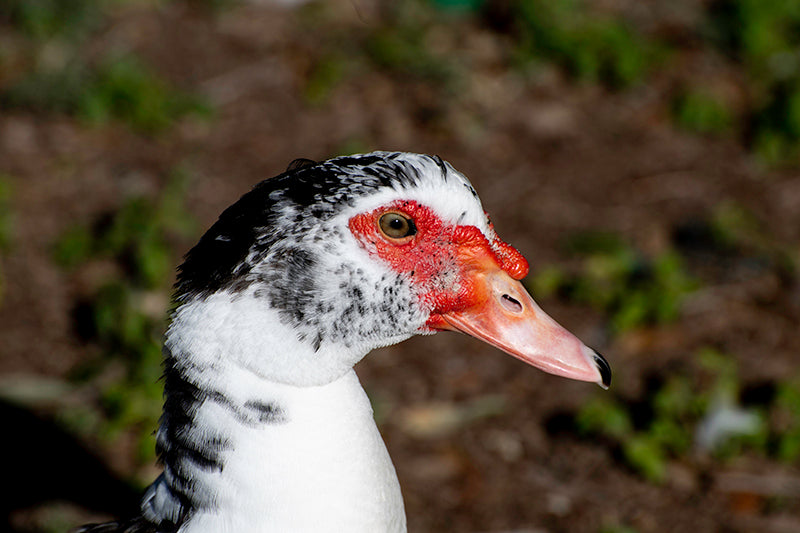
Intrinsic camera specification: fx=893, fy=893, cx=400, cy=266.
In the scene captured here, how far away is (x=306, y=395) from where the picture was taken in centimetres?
161

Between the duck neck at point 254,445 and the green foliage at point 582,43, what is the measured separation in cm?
332

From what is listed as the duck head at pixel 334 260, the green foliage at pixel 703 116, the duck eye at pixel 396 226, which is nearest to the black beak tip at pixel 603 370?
the duck head at pixel 334 260

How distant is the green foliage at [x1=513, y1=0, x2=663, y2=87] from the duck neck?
3.32m

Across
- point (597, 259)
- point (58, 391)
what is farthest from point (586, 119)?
point (58, 391)

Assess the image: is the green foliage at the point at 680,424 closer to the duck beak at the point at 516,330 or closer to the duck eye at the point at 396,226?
the duck beak at the point at 516,330

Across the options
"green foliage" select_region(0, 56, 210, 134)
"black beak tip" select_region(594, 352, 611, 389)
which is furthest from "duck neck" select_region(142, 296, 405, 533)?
"green foliage" select_region(0, 56, 210, 134)

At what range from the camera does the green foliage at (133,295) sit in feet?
9.82

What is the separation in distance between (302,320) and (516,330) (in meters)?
0.43

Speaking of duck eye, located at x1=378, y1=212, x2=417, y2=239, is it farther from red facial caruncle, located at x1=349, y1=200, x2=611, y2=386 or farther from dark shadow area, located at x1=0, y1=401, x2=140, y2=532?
dark shadow area, located at x1=0, y1=401, x2=140, y2=532

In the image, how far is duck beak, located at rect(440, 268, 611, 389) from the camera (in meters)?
1.72

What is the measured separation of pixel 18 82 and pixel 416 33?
2025 millimetres

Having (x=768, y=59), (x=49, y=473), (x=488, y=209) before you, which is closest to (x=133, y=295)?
(x=49, y=473)

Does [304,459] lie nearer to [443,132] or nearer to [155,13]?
[443,132]

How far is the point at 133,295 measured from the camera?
11.1 feet
